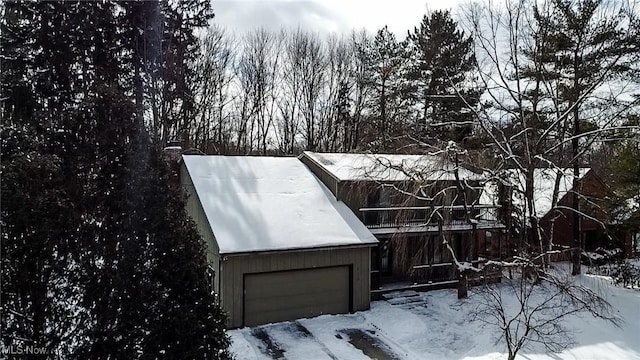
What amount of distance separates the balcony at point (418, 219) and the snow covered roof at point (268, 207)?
3.83 ft

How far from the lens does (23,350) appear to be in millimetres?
4309

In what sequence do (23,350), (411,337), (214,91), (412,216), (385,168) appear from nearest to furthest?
(23,350), (411,337), (385,168), (412,216), (214,91)

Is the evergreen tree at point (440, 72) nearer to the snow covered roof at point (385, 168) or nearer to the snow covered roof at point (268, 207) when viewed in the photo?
the snow covered roof at point (385, 168)

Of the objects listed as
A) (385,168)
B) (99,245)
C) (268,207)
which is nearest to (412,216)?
(385,168)

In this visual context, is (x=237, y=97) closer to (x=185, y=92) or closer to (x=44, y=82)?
(x=185, y=92)

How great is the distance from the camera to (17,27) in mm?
14023

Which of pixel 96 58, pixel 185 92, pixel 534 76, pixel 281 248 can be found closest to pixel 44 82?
pixel 96 58

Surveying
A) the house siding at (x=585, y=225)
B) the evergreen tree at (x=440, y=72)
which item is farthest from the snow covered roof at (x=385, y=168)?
the house siding at (x=585, y=225)

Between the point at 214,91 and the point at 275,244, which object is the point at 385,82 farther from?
the point at 275,244

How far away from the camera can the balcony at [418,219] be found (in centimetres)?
1442

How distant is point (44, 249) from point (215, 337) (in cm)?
218

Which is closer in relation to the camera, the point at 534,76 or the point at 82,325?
the point at 82,325

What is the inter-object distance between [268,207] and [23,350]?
9.19 m

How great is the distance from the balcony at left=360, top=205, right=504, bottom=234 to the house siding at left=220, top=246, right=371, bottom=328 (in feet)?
5.80
